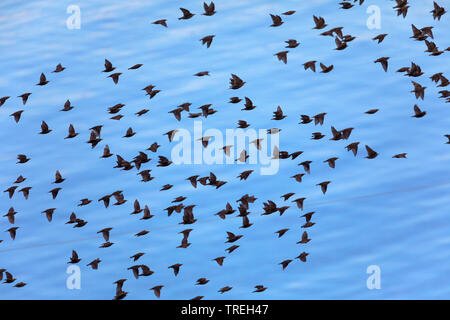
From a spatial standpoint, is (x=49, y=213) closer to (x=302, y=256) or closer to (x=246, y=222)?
(x=246, y=222)

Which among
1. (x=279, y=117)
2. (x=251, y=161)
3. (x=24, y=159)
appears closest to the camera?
(x=279, y=117)

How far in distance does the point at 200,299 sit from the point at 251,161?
495cm

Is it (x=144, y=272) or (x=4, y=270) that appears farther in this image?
(x=4, y=270)

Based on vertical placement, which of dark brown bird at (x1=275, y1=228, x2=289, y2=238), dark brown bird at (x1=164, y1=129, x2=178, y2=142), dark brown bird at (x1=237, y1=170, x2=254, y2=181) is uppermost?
dark brown bird at (x1=164, y1=129, x2=178, y2=142)

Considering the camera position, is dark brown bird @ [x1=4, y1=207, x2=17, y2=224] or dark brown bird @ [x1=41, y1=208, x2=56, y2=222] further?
dark brown bird @ [x1=4, y1=207, x2=17, y2=224]

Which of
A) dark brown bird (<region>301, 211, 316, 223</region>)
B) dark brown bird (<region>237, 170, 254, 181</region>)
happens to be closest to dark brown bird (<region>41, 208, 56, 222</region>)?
dark brown bird (<region>237, 170, 254, 181</region>)

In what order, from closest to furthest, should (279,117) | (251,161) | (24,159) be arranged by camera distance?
(279,117) < (24,159) < (251,161)

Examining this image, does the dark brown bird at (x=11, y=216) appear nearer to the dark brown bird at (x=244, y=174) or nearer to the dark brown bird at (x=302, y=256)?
the dark brown bird at (x=244, y=174)

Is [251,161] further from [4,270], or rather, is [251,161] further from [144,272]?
[4,270]

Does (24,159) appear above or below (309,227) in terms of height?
above

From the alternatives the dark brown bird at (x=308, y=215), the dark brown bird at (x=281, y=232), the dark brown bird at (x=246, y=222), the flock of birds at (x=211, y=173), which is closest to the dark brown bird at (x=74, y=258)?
the flock of birds at (x=211, y=173)

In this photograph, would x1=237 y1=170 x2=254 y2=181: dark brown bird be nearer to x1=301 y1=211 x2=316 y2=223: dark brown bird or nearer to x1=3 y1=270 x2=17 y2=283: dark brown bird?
x1=301 y1=211 x2=316 y2=223: dark brown bird

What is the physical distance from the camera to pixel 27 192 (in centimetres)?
1941

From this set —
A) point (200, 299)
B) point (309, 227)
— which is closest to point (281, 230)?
point (309, 227)
